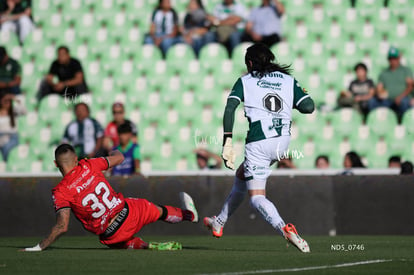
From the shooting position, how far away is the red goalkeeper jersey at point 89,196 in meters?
8.46

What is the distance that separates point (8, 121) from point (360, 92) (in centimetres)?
589

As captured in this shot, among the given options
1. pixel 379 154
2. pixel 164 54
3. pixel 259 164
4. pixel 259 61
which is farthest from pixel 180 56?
pixel 259 164

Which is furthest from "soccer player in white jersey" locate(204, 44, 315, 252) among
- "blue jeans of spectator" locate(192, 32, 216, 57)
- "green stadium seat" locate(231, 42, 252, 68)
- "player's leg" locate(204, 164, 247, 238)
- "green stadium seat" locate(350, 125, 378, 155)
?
"blue jeans of spectator" locate(192, 32, 216, 57)

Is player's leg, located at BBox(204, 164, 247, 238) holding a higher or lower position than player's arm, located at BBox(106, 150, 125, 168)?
lower

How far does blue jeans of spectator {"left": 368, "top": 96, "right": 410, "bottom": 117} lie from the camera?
14836 mm

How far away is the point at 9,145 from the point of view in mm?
15602

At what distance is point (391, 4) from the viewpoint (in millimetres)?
16141

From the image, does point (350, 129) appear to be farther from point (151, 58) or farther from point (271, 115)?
point (271, 115)

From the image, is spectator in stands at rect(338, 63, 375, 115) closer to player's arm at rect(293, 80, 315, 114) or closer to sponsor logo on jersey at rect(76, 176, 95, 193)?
player's arm at rect(293, 80, 315, 114)

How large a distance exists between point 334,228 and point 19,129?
6221 mm

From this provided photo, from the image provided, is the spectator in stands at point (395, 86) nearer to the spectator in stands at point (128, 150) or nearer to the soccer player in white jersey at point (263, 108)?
the spectator in stands at point (128, 150)

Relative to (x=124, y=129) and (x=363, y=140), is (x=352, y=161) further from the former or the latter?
(x=124, y=129)

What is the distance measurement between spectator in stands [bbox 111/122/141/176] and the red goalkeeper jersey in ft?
13.8

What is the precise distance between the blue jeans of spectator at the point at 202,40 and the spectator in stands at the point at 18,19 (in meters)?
3.27
